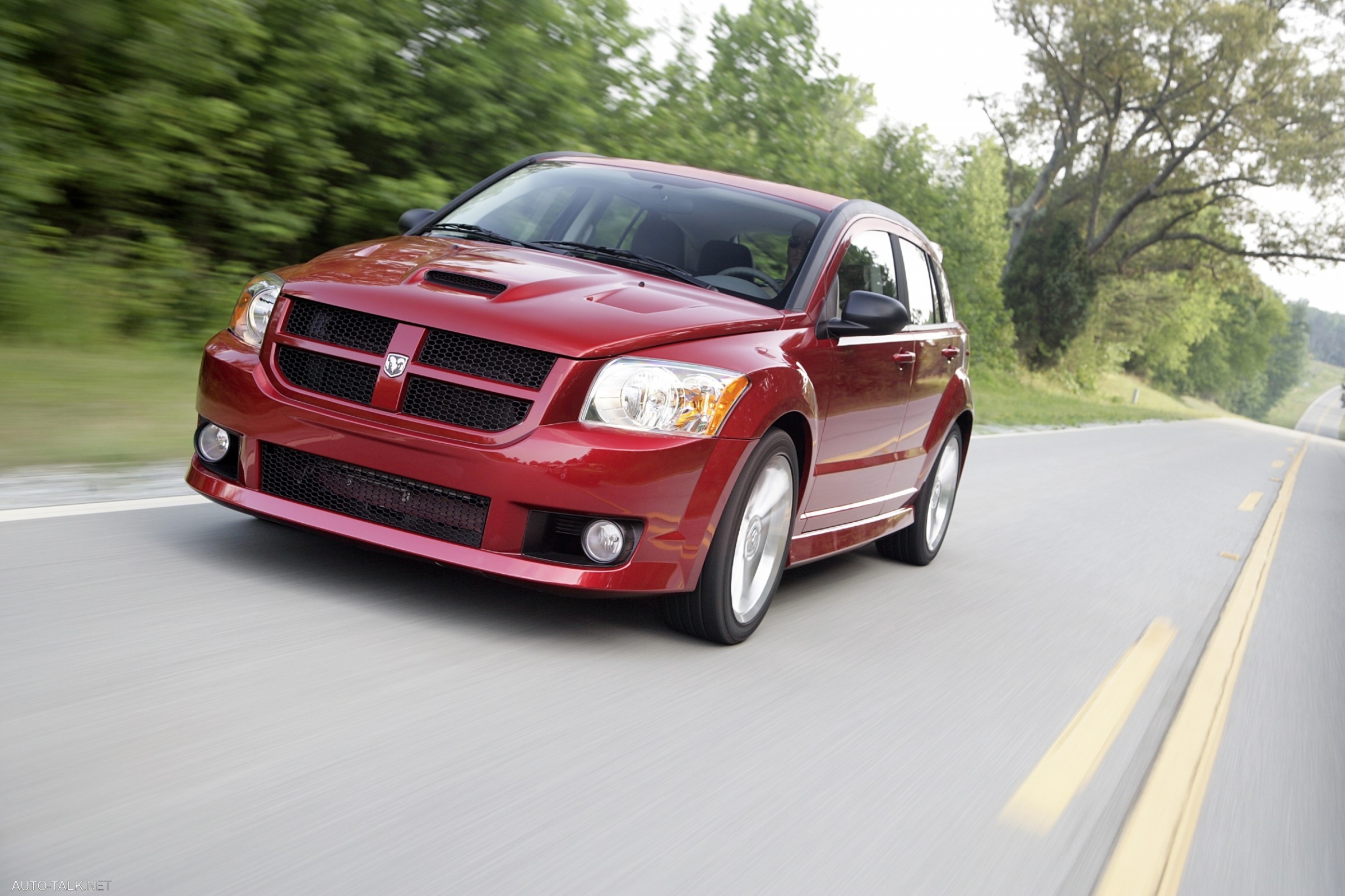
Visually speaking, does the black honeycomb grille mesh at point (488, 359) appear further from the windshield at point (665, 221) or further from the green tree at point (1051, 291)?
the green tree at point (1051, 291)

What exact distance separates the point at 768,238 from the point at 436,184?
22.7ft

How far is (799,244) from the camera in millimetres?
5527

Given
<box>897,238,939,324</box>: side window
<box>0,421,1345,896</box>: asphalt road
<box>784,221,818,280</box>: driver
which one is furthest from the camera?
<box>897,238,939,324</box>: side window

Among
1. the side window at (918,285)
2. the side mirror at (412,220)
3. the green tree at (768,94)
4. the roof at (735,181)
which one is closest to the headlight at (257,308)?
the side mirror at (412,220)

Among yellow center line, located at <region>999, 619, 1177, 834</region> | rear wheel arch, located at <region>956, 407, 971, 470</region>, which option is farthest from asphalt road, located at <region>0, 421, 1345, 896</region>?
rear wheel arch, located at <region>956, 407, 971, 470</region>

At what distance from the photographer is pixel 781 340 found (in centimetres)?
489

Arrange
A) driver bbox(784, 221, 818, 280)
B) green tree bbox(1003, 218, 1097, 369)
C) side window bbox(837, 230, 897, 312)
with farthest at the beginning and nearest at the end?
green tree bbox(1003, 218, 1097, 369)
side window bbox(837, 230, 897, 312)
driver bbox(784, 221, 818, 280)

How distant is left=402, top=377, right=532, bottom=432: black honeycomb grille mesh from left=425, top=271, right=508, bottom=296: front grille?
0.39 meters

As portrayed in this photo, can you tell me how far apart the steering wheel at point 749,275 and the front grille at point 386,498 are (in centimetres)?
163

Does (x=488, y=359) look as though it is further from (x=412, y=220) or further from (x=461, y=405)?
(x=412, y=220)

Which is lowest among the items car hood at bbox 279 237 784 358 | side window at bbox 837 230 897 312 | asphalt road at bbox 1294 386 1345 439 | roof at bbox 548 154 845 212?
asphalt road at bbox 1294 386 1345 439

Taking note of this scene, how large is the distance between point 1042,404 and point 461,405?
3286cm

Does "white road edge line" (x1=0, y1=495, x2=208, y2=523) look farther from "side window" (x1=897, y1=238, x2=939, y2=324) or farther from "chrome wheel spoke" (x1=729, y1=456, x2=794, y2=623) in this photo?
"side window" (x1=897, y1=238, x2=939, y2=324)

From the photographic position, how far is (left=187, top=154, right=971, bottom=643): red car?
4.16 meters
